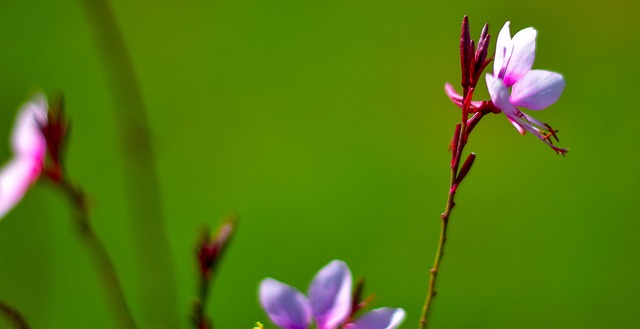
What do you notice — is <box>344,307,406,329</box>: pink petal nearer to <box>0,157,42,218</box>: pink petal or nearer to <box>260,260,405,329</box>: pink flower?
<box>260,260,405,329</box>: pink flower

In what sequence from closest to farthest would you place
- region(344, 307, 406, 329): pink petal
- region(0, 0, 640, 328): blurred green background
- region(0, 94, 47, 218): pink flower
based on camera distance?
1. region(344, 307, 406, 329): pink petal
2. region(0, 94, 47, 218): pink flower
3. region(0, 0, 640, 328): blurred green background

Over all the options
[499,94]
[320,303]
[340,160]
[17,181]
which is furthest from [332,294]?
[340,160]

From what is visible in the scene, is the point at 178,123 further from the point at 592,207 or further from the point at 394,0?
the point at 592,207

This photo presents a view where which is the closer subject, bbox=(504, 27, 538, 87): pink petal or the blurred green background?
bbox=(504, 27, 538, 87): pink petal

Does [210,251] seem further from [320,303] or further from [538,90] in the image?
[538,90]

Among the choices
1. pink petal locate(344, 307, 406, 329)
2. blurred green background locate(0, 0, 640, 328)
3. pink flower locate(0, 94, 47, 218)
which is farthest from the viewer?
blurred green background locate(0, 0, 640, 328)

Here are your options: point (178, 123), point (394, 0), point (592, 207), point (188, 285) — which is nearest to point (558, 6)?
point (394, 0)

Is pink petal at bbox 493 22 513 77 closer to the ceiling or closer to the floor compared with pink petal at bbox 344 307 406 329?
closer to the ceiling

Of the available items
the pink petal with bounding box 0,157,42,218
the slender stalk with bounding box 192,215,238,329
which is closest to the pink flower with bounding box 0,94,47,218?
the pink petal with bounding box 0,157,42,218

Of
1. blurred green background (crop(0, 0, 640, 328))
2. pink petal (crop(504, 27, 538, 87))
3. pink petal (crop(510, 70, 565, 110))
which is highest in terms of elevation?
pink petal (crop(504, 27, 538, 87))
